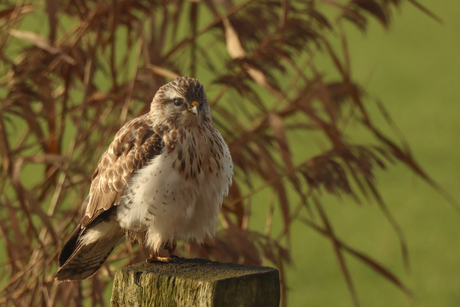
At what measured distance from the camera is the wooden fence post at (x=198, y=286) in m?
1.41

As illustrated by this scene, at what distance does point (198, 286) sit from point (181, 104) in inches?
31.4

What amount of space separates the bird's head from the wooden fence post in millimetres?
606

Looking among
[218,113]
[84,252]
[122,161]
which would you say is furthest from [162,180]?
[218,113]

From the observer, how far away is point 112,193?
2.06 metres

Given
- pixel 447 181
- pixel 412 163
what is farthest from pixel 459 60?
pixel 412 163

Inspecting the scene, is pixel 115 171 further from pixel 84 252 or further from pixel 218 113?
pixel 218 113

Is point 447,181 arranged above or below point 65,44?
below

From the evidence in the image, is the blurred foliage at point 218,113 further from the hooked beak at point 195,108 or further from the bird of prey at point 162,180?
the hooked beak at point 195,108

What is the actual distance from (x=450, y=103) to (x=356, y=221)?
5.17 m

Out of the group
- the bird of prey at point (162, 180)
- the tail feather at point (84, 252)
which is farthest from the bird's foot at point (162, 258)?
the tail feather at point (84, 252)

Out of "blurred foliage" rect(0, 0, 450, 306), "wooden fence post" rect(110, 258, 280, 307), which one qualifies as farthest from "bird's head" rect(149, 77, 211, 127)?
"wooden fence post" rect(110, 258, 280, 307)

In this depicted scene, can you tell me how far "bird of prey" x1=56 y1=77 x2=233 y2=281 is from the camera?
1967 mm

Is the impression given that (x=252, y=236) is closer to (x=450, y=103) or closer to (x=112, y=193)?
(x=112, y=193)

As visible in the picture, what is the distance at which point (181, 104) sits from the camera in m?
2.04
